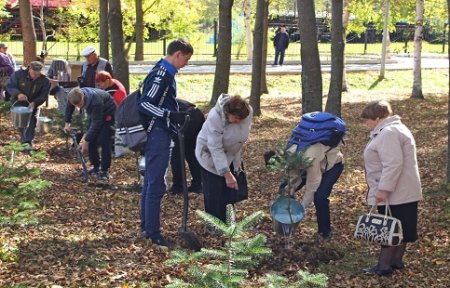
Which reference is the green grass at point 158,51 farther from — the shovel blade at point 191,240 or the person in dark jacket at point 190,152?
the shovel blade at point 191,240

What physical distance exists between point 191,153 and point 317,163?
2.79m

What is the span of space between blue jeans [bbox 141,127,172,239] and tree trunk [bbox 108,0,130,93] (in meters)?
8.09

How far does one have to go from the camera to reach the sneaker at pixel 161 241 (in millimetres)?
6504

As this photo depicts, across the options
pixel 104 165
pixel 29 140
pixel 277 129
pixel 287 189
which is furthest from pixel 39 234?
pixel 277 129

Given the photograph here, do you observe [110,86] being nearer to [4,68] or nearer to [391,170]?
[391,170]

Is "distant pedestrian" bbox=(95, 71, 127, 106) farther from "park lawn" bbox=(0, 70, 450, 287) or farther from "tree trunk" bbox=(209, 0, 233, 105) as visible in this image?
"tree trunk" bbox=(209, 0, 233, 105)

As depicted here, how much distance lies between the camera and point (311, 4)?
35.9 feet

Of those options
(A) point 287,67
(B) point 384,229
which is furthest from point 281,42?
(B) point 384,229

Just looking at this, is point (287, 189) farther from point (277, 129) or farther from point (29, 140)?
point (277, 129)

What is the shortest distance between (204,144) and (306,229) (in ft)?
5.55

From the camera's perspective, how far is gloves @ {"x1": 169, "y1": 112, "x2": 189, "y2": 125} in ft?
20.6

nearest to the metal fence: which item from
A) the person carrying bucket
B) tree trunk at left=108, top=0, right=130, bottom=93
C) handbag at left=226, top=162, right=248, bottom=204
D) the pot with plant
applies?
tree trunk at left=108, top=0, right=130, bottom=93

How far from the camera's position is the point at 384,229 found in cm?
570

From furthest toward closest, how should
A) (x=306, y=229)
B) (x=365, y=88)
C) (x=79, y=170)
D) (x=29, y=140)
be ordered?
(x=365, y=88) < (x=29, y=140) < (x=79, y=170) < (x=306, y=229)
